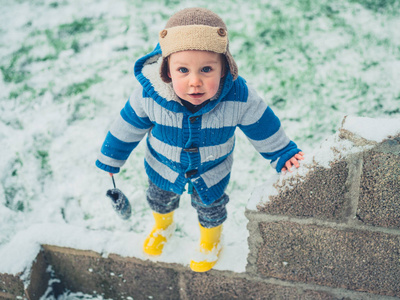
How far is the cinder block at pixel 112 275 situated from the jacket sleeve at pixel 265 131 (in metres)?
0.85

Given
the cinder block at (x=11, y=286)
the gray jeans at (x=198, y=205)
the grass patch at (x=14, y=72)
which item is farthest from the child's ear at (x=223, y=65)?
the grass patch at (x=14, y=72)

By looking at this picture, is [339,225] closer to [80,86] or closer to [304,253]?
[304,253]

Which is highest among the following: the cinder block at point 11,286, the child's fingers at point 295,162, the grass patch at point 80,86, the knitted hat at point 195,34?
the grass patch at point 80,86

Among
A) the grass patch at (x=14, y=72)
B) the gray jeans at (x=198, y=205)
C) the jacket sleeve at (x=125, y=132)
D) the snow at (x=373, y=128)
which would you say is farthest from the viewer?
the grass patch at (x=14, y=72)

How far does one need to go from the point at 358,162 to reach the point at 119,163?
107 cm

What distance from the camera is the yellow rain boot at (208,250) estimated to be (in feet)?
6.23

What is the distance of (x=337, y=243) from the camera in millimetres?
1659

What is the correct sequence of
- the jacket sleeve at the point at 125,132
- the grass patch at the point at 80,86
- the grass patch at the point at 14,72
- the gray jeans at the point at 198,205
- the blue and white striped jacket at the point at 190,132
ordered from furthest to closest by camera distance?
1. the grass patch at the point at 14,72
2. the grass patch at the point at 80,86
3. the gray jeans at the point at 198,205
4. the jacket sleeve at the point at 125,132
5. the blue and white striped jacket at the point at 190,132

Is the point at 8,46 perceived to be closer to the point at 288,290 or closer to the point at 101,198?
the point at 101,198

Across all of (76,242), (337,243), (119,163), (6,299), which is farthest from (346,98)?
(6,299)

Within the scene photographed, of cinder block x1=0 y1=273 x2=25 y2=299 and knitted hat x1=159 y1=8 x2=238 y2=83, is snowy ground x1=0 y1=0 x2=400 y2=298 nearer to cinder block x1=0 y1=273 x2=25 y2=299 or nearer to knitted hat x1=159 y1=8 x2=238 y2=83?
cinder block x1=0 y1=273 x2=25 y2=299

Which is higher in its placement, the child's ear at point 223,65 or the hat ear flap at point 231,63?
the child's ear at point 223,65

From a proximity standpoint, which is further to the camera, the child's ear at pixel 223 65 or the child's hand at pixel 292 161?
the child's hand at pixel 292 161

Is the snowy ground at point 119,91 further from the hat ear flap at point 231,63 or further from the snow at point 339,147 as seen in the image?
the hat ear flap at point 231,63
